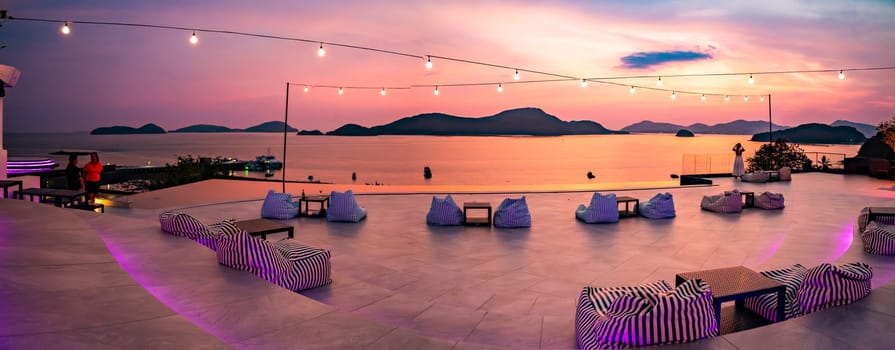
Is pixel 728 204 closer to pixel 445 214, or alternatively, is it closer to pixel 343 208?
pixel 445 214

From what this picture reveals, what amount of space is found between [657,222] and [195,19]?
52.0 ft

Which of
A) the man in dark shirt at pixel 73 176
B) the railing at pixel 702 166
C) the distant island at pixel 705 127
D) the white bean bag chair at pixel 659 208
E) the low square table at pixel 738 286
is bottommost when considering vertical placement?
the low square table at pixel 738 286

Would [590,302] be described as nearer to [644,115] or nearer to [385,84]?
[385,84]

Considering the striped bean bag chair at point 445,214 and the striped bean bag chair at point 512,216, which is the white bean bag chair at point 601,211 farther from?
the striped bean bag chair at point 445,214

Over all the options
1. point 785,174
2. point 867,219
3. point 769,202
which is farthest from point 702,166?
point 867,219

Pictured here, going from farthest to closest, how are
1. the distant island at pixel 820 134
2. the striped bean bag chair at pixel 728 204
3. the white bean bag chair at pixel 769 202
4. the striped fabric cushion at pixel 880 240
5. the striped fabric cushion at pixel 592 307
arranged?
1. the distant island at pixel 820 134
2. the white bean bag chair at pixel 769 202
3. the striped bean bag chair at pixel 728 204
4. the striped fabric cushion at pixel 880 240
5. the striped fabric cushion at pixel 592 307

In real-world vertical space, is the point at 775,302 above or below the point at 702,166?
below

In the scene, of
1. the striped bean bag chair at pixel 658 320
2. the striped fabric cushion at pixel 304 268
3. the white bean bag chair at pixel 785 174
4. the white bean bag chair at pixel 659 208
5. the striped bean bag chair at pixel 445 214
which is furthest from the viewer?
the white bean bag chair at pixel 785 174

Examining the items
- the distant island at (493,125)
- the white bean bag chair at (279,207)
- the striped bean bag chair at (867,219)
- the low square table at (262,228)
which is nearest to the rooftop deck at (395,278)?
the striped bean bag chair at (867,219)

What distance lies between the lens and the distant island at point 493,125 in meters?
108

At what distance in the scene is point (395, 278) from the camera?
6.12 m

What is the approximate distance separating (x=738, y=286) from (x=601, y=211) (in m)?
5.62

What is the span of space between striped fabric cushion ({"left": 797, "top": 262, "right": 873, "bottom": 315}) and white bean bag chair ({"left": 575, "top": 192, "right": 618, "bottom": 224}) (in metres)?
5.53

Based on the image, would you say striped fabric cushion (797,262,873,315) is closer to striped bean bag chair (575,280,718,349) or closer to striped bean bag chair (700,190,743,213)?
striped bean bag chair (575,280,718,349)
